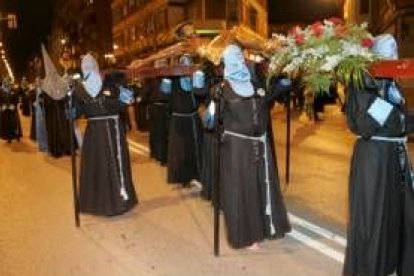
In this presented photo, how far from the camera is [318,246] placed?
8656 millimetres

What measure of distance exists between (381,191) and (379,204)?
0.37ft

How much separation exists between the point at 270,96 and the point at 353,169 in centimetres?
188

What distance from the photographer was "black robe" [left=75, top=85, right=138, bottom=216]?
1065 centimetres

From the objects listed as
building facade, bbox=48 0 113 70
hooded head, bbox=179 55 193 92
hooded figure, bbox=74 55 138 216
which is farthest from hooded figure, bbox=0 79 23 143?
building facade, bbox=48 0 113 70

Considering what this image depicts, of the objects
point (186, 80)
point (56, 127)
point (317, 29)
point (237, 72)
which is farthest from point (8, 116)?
point (317, 29)

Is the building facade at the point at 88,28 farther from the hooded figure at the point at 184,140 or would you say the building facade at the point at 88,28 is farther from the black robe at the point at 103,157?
the black robe at the point at 103,157

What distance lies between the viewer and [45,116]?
67.2 ft

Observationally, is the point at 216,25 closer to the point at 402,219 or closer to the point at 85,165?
the point at 85,165

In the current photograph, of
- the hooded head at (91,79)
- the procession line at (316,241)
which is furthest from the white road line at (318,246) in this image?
the hooded head at (91,79)

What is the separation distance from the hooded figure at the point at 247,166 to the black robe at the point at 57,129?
1054 centimetres

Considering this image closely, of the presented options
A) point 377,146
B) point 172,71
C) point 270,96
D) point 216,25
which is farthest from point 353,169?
point 216,25

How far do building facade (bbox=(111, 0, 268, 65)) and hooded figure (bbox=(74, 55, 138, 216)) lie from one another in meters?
25.3

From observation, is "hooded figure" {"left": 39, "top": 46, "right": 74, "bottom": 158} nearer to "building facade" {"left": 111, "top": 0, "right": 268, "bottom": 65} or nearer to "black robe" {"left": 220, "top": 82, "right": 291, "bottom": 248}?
"black robe" {"left": 220, "top": 82, "right": 291, "bottom": 248}

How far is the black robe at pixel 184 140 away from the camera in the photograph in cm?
1284
